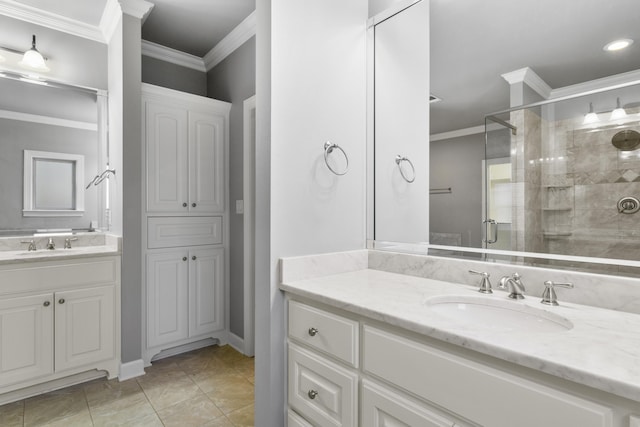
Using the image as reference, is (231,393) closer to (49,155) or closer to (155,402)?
(155,402)

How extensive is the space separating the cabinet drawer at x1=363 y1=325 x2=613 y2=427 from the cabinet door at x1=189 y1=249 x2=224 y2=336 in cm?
211

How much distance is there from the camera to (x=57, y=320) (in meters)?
2.12

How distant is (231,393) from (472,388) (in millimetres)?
1824

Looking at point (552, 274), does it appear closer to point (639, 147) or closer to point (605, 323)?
point (605, 323)

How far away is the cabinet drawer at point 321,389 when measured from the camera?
3.63 ft

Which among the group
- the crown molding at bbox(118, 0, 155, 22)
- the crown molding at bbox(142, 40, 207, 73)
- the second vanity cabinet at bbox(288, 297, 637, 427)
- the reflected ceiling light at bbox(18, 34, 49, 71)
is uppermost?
the crown molding at bbox(142, 40, 207, 73)

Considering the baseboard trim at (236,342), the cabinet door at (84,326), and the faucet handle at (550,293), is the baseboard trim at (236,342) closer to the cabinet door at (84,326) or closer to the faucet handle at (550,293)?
the cabinet door at (84,326)

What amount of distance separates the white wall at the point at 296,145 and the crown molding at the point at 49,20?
82.7 inches

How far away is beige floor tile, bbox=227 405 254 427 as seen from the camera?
1846 millimetres

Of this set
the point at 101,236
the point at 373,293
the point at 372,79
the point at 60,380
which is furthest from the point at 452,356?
the point at 101,236

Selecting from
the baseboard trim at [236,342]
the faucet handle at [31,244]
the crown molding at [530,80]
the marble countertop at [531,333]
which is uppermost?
the crown molding at [530,80]

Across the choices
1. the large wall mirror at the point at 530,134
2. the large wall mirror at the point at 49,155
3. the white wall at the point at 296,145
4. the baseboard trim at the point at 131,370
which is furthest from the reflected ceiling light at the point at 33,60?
the large wall mirror at the point at 530,134

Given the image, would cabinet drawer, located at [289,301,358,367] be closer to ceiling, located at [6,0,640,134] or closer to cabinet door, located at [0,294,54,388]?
ceiling, located at [6,0,640,134]

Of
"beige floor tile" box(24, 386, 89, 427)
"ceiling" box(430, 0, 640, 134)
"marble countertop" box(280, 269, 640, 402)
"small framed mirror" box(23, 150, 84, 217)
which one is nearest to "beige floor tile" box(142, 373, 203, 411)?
"beige floor tile" box(24, 386, 89, 427)
